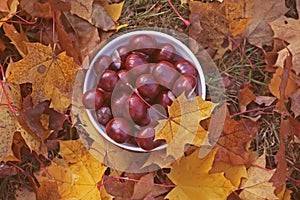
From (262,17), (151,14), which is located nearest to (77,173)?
(151,14)

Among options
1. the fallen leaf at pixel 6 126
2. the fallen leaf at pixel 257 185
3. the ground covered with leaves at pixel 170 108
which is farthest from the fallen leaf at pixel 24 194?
the fallen leaf at pixel 257 185

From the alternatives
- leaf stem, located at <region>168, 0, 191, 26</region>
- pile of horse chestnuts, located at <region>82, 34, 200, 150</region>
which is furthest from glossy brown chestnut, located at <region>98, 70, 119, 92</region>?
leaf stem, located at <region>168, 0, 191, 26</region>

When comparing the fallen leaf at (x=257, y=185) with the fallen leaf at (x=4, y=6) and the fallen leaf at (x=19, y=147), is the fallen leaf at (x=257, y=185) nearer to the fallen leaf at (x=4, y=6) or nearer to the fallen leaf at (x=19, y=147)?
the fallen leaf at (x=19, y=147)

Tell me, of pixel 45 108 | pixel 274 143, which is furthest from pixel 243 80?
pixel 45 108

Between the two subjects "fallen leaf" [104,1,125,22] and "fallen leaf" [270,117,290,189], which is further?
"fallen leaf" [104,1,125,22]

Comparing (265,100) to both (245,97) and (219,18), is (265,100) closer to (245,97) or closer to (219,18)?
(245,97)

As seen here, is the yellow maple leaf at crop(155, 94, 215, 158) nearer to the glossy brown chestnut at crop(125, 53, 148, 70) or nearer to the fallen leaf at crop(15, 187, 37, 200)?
the glossy brown chestnut at crop(125, 53, 148, 70)
